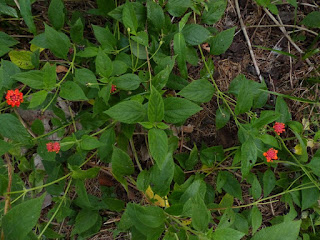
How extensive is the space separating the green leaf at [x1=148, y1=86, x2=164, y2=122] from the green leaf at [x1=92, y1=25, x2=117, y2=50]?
0.45 meters

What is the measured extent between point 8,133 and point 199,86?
0.90m

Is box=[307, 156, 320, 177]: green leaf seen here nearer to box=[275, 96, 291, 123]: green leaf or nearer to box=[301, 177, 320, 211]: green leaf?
box=[301, 177, 320, 211]: green leaf

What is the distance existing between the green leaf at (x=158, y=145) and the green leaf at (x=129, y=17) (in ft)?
1.64

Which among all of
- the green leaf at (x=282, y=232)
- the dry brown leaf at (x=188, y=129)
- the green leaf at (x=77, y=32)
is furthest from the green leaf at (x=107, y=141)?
the green leaf at (x=282, y=232)

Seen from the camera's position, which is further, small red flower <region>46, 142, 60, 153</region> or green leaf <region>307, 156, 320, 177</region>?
green leaf <region>307, 156, 320, 177</region>

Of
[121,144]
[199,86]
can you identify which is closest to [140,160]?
[121,144]

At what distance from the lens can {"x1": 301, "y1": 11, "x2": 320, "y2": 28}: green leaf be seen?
215cm

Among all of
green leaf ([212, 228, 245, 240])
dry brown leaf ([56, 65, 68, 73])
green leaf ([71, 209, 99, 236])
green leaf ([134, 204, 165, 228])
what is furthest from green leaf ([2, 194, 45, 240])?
dry brown leaf ([56, 65, 68, 73])

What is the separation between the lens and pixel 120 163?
1614 mm

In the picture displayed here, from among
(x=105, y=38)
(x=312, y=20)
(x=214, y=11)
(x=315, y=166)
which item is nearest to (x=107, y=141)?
(x=105, y=38)

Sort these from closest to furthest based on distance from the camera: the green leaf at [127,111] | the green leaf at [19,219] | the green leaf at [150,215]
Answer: the green leaf at [19,219] → the green leaf at [150,215] → the green leaf at [127,111]

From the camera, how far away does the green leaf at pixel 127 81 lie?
4.94 ft

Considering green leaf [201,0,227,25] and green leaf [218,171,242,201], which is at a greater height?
green leaf [201,0,227,25]

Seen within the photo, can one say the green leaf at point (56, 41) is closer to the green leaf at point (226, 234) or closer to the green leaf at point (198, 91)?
the green leaf at point (198, 91)
